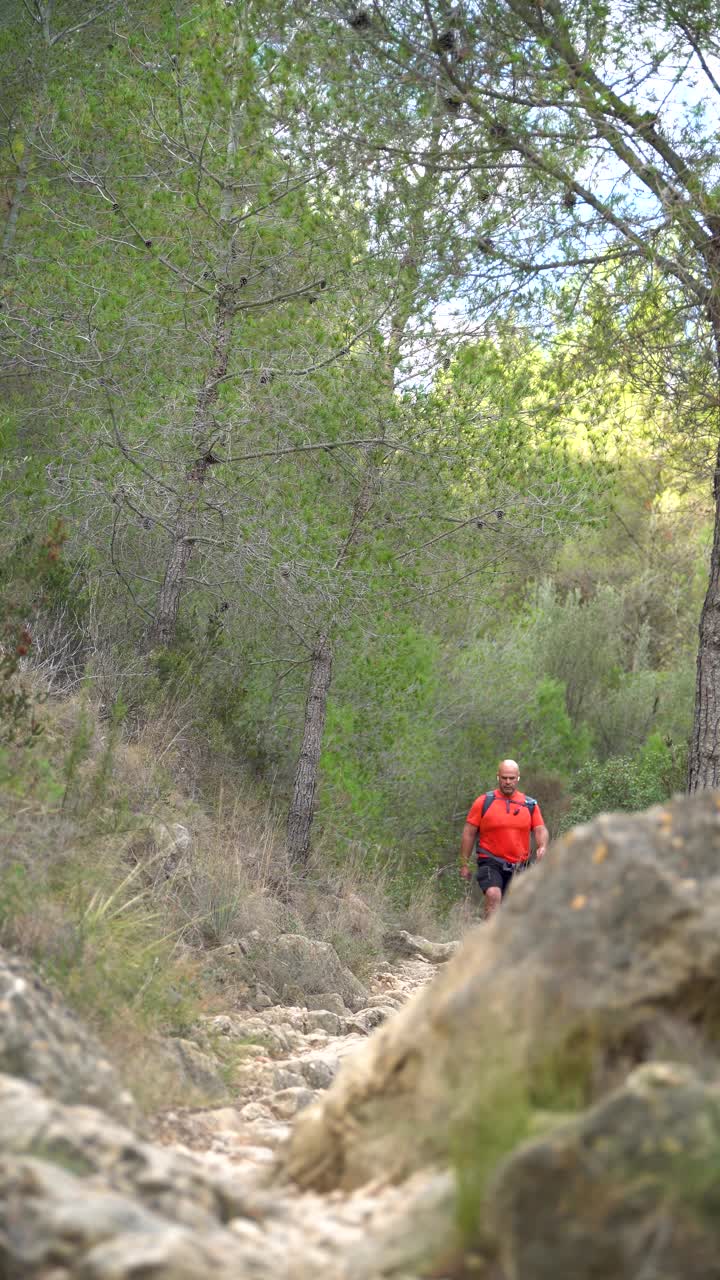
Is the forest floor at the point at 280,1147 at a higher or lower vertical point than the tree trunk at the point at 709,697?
lower

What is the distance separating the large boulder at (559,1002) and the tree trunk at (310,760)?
8.05 m

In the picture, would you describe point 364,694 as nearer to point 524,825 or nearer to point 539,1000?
point 524,825

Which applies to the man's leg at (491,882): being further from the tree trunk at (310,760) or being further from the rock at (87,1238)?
the rock at (87,1238)

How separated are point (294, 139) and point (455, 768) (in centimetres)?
1082

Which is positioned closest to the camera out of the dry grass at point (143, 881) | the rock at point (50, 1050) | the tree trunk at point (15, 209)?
the rock at point (50, 1050)

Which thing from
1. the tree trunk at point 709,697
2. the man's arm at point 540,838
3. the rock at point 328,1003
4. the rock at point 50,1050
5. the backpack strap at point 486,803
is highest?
the tree trunk at point 709,697

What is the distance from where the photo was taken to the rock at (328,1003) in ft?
25.4

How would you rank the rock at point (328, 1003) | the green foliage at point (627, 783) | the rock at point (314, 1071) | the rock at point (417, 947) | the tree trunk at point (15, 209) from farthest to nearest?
the green foliage at point (627, 783)
the tree trunk at point (15, 209)
the rock at point (417, 947)
the rock at point (328, 1003)
the rock at point (314, 1071)

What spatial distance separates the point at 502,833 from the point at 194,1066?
4.22 m

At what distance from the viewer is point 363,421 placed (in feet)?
35.6

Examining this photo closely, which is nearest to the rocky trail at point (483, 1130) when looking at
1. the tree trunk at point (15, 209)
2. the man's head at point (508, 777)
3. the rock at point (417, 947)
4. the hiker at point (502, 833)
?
the hiker at point (502, 833)

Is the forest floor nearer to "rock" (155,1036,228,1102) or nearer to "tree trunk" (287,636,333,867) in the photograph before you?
"rock" (155,1036,228,1102)

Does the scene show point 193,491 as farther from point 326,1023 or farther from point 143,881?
point 326,1023

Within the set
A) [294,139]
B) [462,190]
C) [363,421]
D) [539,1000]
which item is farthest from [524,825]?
[539,1000]
